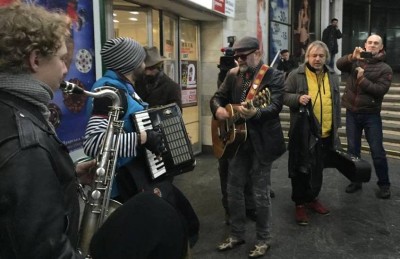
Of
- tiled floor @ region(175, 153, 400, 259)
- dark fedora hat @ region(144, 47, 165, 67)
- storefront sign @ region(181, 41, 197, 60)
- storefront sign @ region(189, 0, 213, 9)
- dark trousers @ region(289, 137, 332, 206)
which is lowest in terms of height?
tiled floor @ region(175, 153, 400, 259)

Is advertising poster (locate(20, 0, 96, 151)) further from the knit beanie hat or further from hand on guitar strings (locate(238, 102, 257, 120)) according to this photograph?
hand on guitar strings (locate(238, 102, 257, 120))

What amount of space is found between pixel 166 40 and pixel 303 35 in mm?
6516

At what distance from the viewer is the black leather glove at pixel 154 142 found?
2.18 meters

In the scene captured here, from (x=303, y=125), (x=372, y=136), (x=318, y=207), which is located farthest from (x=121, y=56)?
(x=372, y=136)

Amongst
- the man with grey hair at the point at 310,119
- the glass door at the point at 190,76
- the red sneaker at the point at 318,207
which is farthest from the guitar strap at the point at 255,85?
the glass door at the point at 190,76

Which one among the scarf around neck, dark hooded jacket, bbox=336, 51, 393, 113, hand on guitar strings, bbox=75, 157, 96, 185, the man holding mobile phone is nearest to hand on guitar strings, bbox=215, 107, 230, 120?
hand on guitar strings, bbox=75, 157, 96, 185

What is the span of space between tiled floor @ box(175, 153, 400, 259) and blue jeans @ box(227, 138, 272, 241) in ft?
0.84

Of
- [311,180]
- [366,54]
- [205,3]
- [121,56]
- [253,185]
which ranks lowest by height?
[311,180]

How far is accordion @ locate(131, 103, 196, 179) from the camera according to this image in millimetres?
2281

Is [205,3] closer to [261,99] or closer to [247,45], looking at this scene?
[247,45]

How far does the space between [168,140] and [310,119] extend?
6.47 feet

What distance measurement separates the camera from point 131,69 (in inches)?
93.0

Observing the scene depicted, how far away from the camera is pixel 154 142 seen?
2188 mm

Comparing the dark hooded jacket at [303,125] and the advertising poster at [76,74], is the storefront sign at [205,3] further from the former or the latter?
the dark hooded jacket at [303,125]
